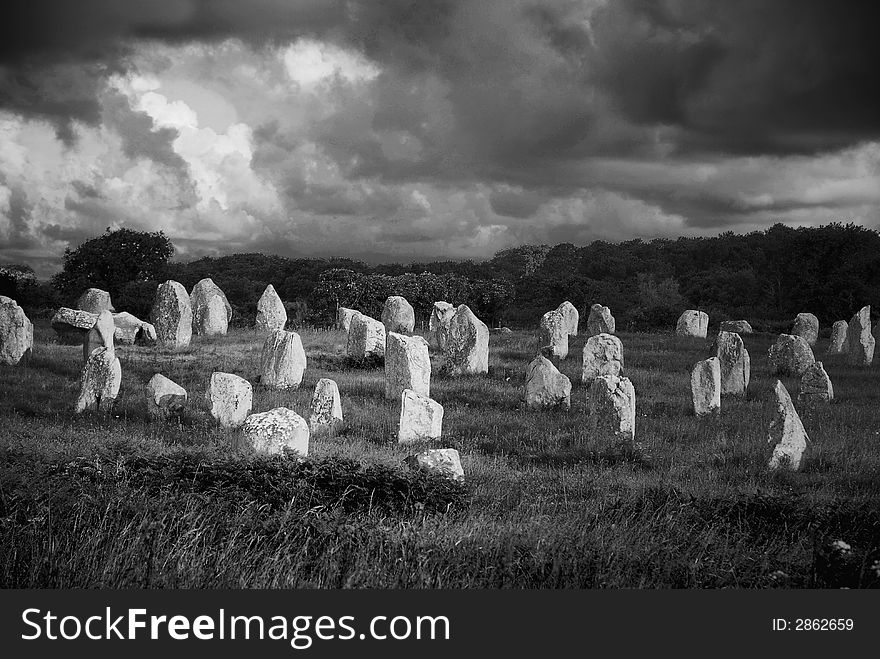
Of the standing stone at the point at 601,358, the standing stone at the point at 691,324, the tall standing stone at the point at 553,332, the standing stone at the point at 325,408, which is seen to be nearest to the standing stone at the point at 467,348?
the standing stone at the point at 601,358

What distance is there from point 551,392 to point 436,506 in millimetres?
10021

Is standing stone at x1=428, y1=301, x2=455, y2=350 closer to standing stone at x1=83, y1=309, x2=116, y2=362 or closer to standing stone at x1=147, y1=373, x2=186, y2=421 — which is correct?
standing stone at x1=83, y1=309, x2=116, y2=362

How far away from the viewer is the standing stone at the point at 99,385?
18266mm

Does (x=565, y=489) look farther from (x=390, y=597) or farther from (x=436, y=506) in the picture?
(x=390, y=597)

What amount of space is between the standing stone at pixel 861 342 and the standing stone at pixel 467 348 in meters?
15.5

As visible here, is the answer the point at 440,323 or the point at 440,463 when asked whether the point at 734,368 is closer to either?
the point at 440,463

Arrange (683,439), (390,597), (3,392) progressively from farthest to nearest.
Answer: (3,392) < (683,439) < (390,597)

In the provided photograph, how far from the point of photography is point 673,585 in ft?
27.7

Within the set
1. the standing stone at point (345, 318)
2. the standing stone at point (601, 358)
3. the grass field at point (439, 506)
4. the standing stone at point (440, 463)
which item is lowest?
the grass field at point (439, 506)

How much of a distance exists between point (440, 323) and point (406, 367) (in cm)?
1323

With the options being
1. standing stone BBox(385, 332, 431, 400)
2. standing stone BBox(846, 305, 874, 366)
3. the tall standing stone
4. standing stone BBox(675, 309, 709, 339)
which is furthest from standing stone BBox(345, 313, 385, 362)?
standing stone BBox(675, 309, 709, 339)

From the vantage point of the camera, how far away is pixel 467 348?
2636 cm

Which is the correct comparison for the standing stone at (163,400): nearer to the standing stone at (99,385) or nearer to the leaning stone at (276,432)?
the standing stone at (99,385)

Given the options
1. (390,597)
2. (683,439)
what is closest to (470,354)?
(683,439)
